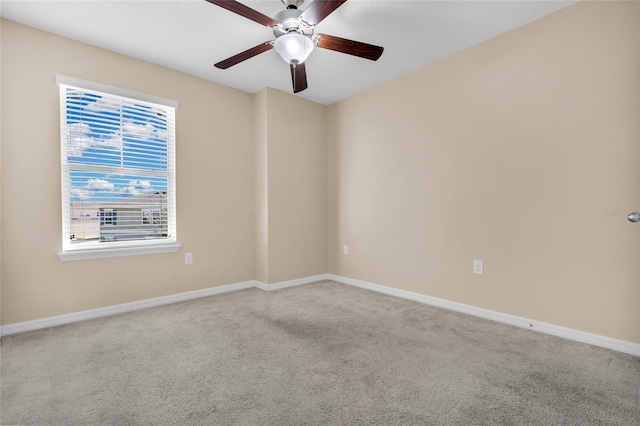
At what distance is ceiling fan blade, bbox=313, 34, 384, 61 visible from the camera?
2.04 meters

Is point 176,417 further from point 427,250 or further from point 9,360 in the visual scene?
point 427,250

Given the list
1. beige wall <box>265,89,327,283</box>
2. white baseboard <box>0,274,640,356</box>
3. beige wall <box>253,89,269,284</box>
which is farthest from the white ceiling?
white baseboard <box>0,274,640,356</box>

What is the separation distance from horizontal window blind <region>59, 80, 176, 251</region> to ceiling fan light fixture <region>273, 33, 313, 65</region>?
1.69 meters

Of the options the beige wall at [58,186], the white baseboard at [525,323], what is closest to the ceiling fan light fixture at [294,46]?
the beige wall at [58,186]

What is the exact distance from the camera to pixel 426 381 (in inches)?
67.2

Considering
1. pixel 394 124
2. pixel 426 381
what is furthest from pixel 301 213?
pixel 426 381

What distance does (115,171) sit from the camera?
9.46 feet

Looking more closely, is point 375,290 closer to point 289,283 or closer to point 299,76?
point 289,283

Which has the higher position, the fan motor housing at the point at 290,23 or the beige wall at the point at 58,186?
the fan motor housing at the point at 290,23

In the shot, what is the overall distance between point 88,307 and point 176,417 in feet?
6.14

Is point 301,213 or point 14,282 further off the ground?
point 301,213

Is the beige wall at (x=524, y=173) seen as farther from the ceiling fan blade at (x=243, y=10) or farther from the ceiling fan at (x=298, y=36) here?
the ceiling fan blade at (x=243, y=10)

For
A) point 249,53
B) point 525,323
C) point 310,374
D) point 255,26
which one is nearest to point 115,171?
point 249,53

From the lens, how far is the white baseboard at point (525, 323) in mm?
2056
